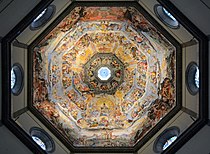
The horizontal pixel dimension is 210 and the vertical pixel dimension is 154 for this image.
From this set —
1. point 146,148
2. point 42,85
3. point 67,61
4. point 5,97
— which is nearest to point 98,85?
point 67,61

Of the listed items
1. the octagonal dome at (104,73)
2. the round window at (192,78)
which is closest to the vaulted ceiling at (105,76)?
the octagonal dome at (104,73)

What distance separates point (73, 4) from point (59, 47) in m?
4.58

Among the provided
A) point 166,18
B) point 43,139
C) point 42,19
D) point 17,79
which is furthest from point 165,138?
point 42,19

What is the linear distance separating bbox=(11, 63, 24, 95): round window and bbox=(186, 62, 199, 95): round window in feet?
22.5

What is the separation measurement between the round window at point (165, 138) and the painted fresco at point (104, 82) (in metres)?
1.01

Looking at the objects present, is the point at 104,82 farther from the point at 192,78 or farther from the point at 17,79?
the point at 192,78

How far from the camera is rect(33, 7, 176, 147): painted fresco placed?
17.2 meters

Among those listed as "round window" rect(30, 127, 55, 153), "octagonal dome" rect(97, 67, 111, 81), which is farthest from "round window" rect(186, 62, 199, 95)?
"octagonal dome" rect(97, 67, 111, 81)

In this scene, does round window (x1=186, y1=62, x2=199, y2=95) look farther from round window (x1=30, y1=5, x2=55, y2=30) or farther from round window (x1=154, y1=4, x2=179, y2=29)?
round window (x1=30, y1=5, x2=55, y2=30)

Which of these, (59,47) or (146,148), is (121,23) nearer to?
(59,47)

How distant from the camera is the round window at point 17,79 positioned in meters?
15.2

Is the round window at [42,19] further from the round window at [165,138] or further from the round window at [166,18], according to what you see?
the round window at [165,138]

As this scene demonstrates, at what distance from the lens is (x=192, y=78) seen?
1528 centimetres

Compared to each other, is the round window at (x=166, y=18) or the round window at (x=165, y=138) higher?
the round window at (x=166, y=18)
